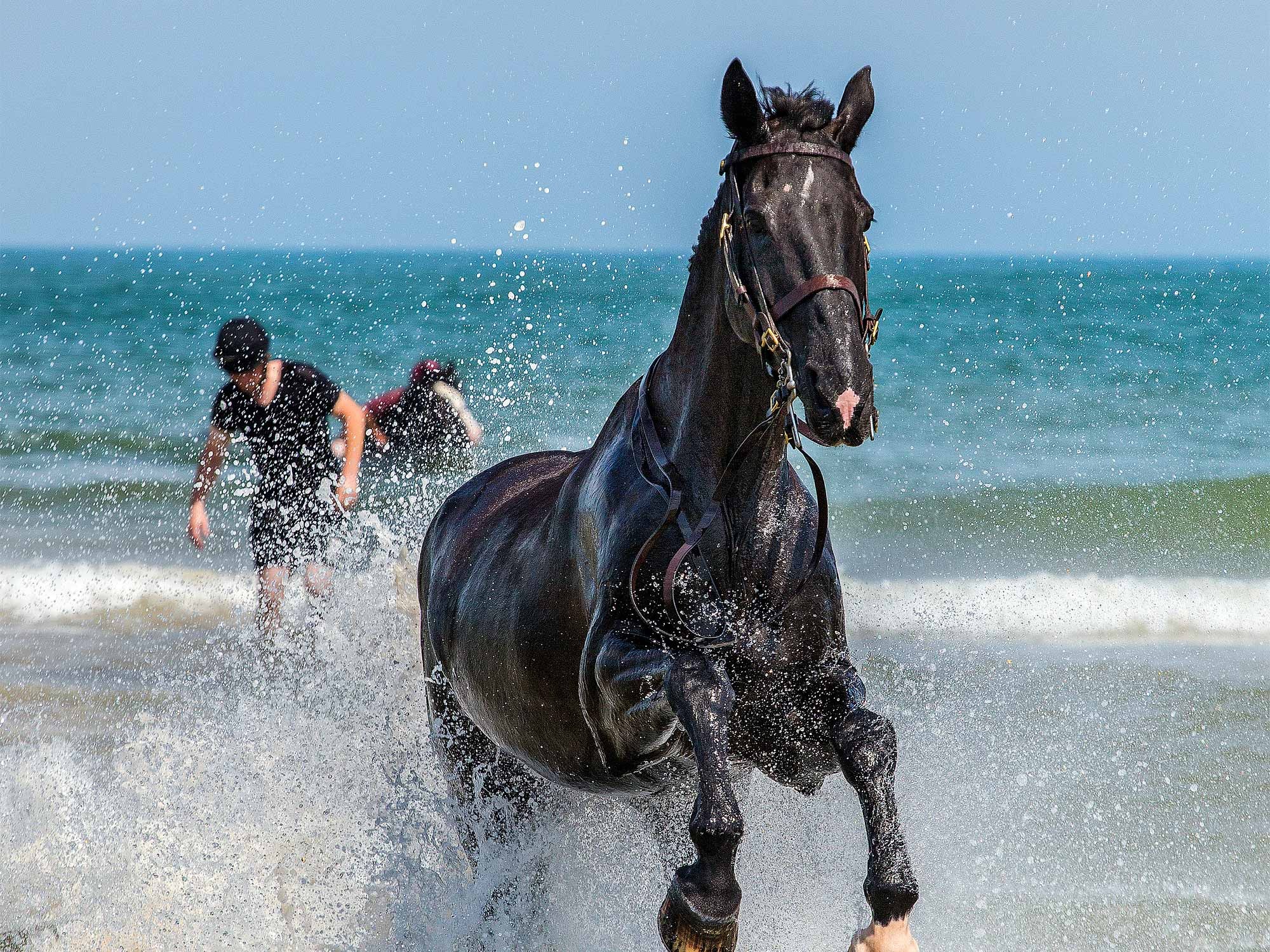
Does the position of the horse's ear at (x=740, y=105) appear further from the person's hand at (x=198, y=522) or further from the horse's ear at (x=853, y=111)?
the person's hand at (x=198, y=522)

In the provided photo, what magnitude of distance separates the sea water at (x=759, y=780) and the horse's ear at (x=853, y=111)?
2.16 meters

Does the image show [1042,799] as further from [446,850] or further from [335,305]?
[335,305]

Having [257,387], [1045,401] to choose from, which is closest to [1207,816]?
[257,387]

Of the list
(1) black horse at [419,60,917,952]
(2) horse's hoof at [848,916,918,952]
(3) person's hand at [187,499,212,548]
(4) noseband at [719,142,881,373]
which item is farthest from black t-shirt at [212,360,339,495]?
(2) horse's hoof at [848,916,918,952]

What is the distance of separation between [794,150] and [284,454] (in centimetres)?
442

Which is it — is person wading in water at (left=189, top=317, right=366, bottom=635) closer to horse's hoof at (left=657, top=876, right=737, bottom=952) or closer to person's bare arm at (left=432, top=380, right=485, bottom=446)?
person's bare arm at (left=432, top=380, right=485, bottom=446)

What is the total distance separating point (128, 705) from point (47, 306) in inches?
986

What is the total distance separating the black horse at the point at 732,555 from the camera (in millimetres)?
2758

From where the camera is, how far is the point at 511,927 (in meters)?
4.52

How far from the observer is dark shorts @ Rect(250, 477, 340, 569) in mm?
6879

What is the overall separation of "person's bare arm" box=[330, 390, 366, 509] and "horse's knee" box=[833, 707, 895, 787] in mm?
4045

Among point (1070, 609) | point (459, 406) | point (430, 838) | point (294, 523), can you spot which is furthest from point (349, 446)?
point (1070, 609)

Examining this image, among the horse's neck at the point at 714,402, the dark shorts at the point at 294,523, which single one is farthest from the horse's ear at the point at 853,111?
the dark shorts at the point at 294,523

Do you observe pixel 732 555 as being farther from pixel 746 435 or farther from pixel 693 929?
pixel 693 929
